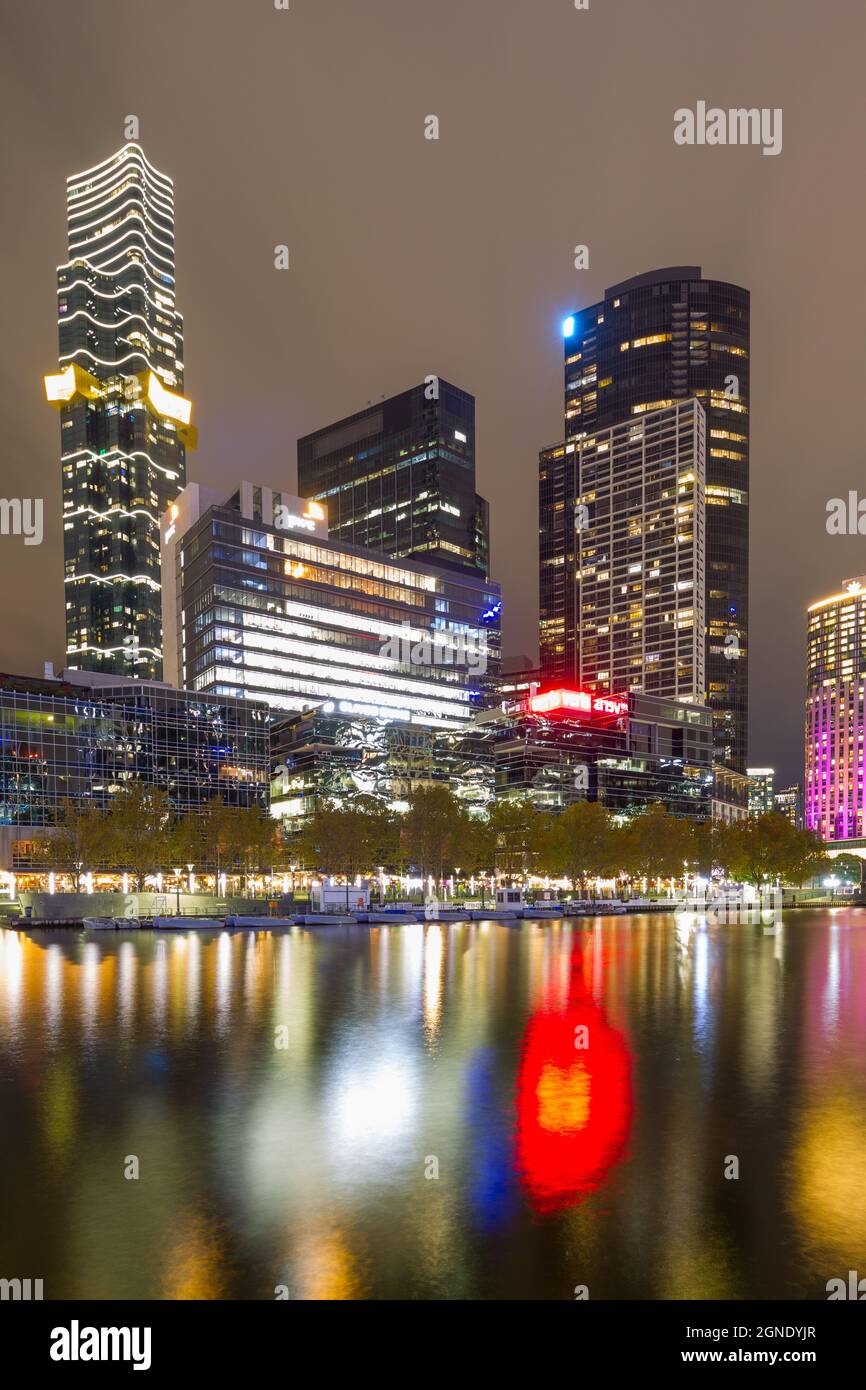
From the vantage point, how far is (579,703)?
571ft

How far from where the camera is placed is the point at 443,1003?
104 feet

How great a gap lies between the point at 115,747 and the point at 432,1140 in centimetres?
11343

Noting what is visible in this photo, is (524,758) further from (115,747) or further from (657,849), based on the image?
(115,747)

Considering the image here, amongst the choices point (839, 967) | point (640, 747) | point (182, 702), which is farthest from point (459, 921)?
point (640, 747)

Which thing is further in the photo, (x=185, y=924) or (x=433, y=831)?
(x=433, y=831)

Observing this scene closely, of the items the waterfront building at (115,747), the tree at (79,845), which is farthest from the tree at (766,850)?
the tree at (79,845)

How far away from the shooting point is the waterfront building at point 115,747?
110 metres

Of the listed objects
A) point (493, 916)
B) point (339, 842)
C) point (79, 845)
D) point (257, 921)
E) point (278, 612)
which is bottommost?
point (493, 916)

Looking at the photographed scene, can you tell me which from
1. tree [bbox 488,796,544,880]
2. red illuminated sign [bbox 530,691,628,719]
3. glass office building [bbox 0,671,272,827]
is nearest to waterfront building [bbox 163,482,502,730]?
red illuminated sign [bbox 530,691,628,719]

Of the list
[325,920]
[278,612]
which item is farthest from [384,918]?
[278,612]

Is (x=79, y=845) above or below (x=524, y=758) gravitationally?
below

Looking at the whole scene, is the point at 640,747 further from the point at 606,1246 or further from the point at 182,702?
the point at 606,1246

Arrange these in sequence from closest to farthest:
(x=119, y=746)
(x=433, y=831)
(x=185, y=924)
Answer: (x=185, y=924), (x=433, y=831), (x=119, y=746)
